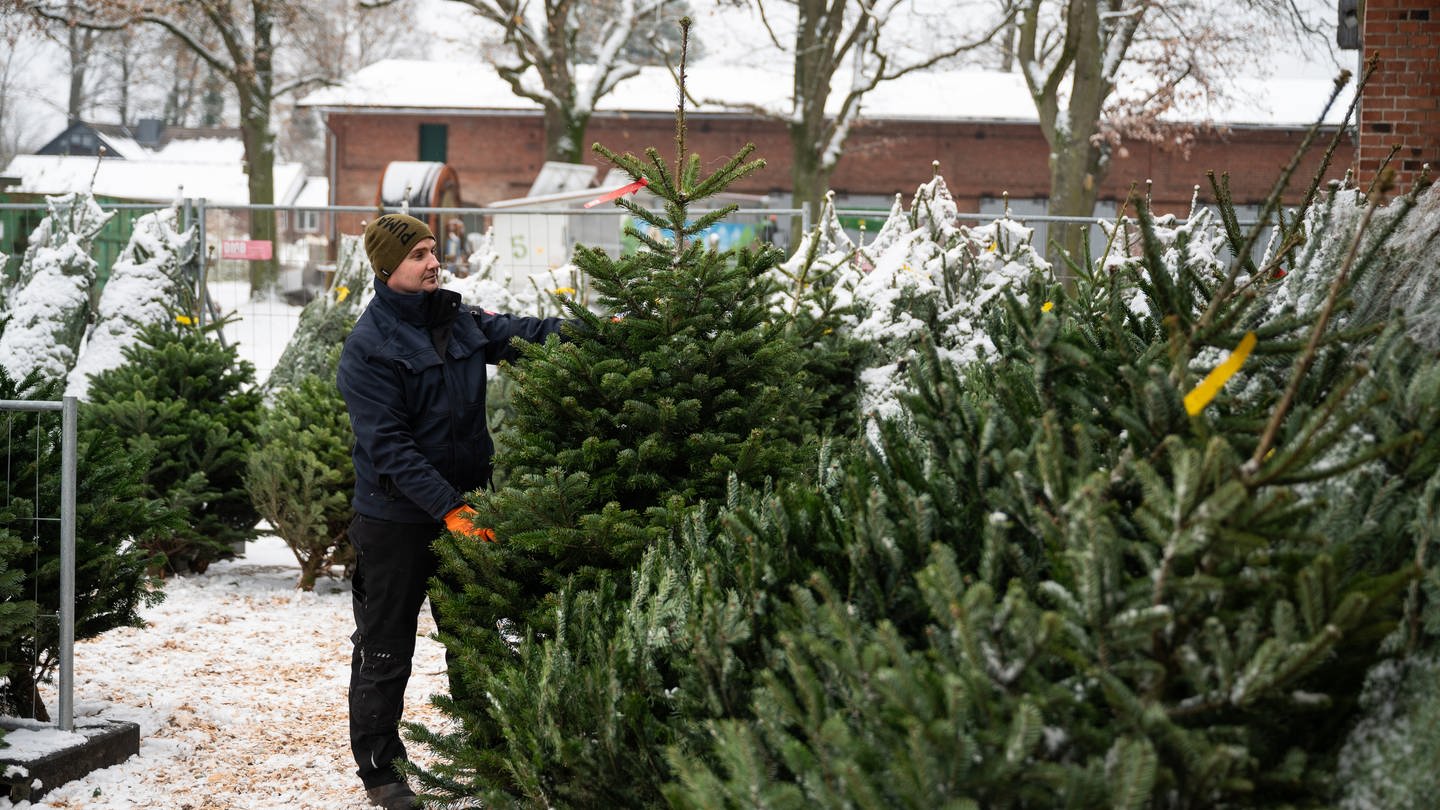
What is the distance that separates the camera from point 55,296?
9.03 meters

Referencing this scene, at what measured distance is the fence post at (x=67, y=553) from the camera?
4.33 metres

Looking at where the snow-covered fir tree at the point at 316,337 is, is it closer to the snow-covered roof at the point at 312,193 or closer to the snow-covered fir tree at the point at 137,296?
the snow-covered fir tree at the point at 137,296

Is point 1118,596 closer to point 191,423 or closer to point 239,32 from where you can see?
point 191,423

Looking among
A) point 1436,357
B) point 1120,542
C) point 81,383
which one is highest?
point 1436,357

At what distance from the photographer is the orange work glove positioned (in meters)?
3.86

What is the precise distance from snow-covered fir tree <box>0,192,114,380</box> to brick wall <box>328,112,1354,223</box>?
24685mm

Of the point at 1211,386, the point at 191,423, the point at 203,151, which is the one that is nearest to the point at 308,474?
the point at 191,423

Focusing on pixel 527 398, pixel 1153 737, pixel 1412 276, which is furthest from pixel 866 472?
pixel 527 398

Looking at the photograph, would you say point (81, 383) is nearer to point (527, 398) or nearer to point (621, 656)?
point (527, 398)

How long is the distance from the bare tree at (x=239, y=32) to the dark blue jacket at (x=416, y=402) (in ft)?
68.5

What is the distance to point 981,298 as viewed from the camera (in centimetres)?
636

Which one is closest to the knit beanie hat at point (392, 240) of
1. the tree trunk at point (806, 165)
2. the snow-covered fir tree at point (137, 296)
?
the snow-covered fir tree at point (137, 296)

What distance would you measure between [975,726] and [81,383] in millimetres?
7779

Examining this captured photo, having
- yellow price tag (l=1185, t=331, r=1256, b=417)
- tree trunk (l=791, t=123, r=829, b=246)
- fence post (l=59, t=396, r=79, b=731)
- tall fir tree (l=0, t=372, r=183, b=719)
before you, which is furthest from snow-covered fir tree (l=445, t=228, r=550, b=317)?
tree trunk (l=791, t=123, r=829, b=246)
